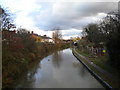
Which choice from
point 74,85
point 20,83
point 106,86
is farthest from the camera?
point 20,83

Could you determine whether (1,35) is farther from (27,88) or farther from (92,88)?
(92,88)

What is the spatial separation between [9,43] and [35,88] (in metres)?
4.31

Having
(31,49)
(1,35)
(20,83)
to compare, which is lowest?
(20,83)

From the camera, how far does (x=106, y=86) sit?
8758mm

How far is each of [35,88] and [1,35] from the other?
436 cm

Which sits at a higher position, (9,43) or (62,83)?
(9,43)

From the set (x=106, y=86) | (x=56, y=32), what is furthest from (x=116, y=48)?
(x=56, y=32)

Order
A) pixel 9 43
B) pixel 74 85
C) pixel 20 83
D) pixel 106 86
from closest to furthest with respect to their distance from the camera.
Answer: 1. pixel 106 86
2. pixel 74 85
3. pixel 20 83
4. pixel 9 43

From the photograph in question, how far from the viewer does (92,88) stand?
9484 mm

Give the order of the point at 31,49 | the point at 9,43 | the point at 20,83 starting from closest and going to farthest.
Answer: the point at 20,83
the point at 9,43
the point at 31,49

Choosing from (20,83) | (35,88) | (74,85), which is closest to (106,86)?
(74,85)

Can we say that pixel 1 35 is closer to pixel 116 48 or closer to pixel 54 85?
pixel 54 85

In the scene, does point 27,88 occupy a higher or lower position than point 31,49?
lower

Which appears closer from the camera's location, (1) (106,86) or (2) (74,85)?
(1) (106,86)
